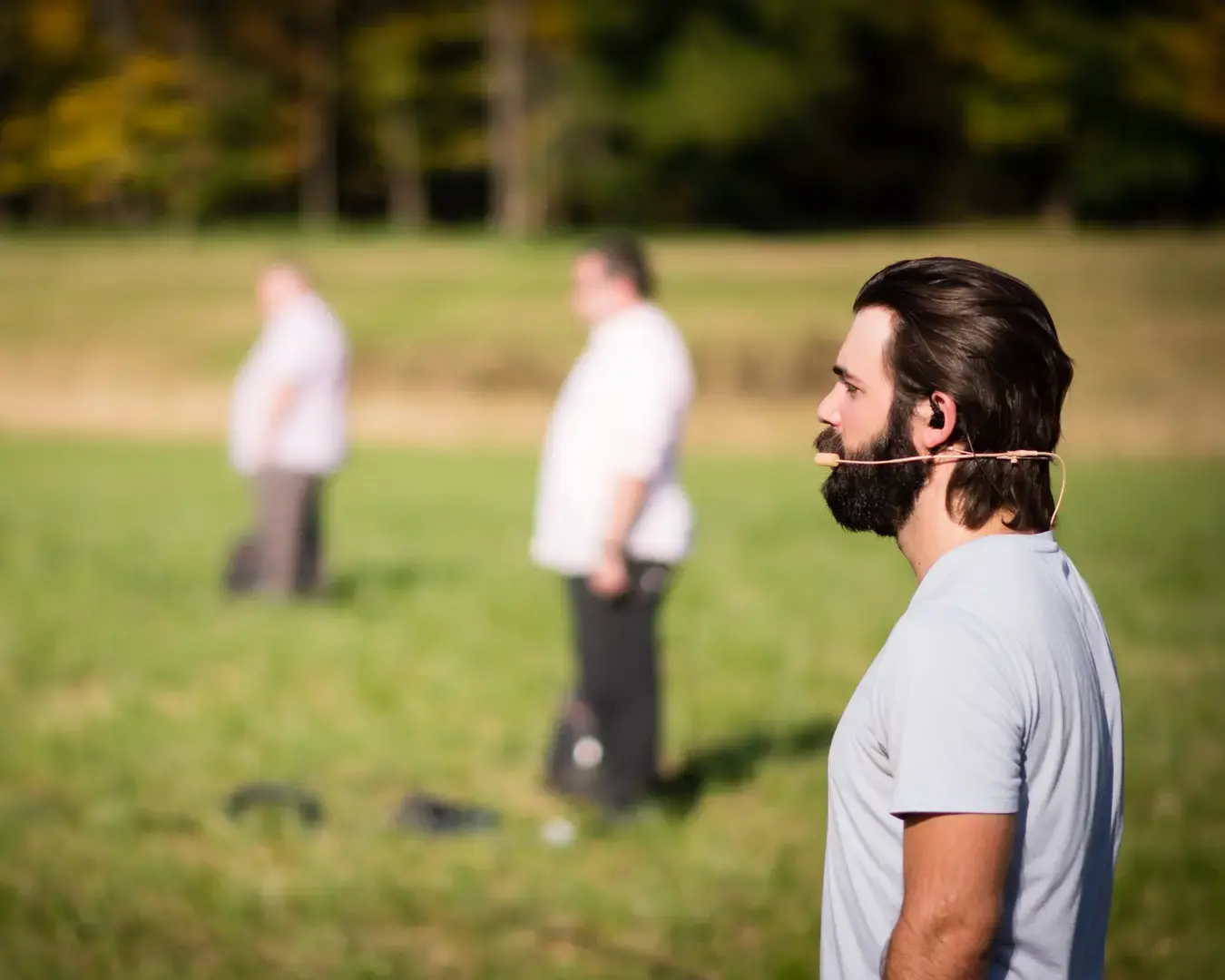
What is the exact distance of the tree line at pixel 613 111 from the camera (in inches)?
2199

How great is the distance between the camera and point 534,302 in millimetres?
42312

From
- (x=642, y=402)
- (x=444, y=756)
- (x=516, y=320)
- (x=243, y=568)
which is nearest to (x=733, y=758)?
(x=444, y=756)

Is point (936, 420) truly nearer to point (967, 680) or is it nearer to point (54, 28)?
point (967, 680)

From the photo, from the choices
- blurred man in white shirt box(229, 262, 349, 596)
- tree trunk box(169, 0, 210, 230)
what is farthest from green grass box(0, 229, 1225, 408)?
blurred man in white shirt box(229, 262, 349, 596)

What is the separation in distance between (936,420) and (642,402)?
3.48m

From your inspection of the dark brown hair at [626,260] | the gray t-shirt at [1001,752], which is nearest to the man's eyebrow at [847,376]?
the gray t-shirt at [1001,752]

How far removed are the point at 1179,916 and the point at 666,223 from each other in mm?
57898

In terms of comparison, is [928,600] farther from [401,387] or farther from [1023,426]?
[401,387]

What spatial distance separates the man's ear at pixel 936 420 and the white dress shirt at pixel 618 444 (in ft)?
11.3

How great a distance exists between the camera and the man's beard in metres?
2.10

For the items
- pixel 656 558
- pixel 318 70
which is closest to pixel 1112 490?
pixel 656 558

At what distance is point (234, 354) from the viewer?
3753cm

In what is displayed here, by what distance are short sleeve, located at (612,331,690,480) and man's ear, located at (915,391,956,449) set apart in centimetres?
345

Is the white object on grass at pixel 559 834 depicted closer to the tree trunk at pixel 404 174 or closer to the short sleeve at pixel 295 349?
the short sleeve at pixel 295 349
